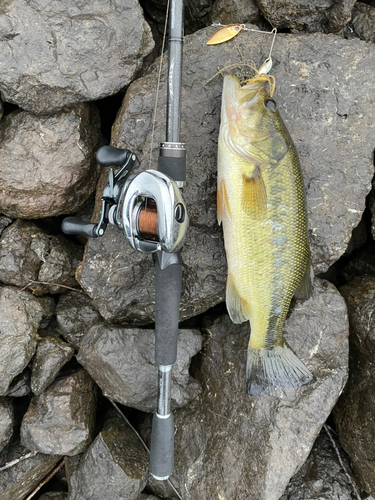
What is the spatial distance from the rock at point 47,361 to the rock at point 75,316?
12cm

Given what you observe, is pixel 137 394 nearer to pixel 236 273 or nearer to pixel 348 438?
pixel 236 273

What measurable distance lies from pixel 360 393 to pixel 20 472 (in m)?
2.89

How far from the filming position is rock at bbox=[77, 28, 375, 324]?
3.12m

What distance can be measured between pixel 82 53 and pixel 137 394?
2599 mm

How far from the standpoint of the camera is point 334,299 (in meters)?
3.35

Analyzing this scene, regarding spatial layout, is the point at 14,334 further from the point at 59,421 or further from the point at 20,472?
the point at 20,472

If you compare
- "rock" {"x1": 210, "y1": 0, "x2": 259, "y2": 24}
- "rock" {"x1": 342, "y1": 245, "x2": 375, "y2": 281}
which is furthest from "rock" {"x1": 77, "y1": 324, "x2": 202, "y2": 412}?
"rock" {"x1": 210, "y1": 0, "x2": 259, "y2": 24}

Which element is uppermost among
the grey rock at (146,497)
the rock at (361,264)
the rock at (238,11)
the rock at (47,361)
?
the rock at (238,11)

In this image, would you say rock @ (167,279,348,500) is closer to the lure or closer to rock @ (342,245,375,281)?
rock @ (342,245,375,281)

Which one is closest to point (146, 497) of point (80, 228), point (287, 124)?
point (80, 228)

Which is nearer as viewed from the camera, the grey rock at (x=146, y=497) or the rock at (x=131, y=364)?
the rock at (x=131, y=364)

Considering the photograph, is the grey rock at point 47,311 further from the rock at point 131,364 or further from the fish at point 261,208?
the fish at point 261,208

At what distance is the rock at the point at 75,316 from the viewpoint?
359 centimetres

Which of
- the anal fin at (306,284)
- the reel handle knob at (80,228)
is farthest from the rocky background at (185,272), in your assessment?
the reel handle knob at (80,228)
